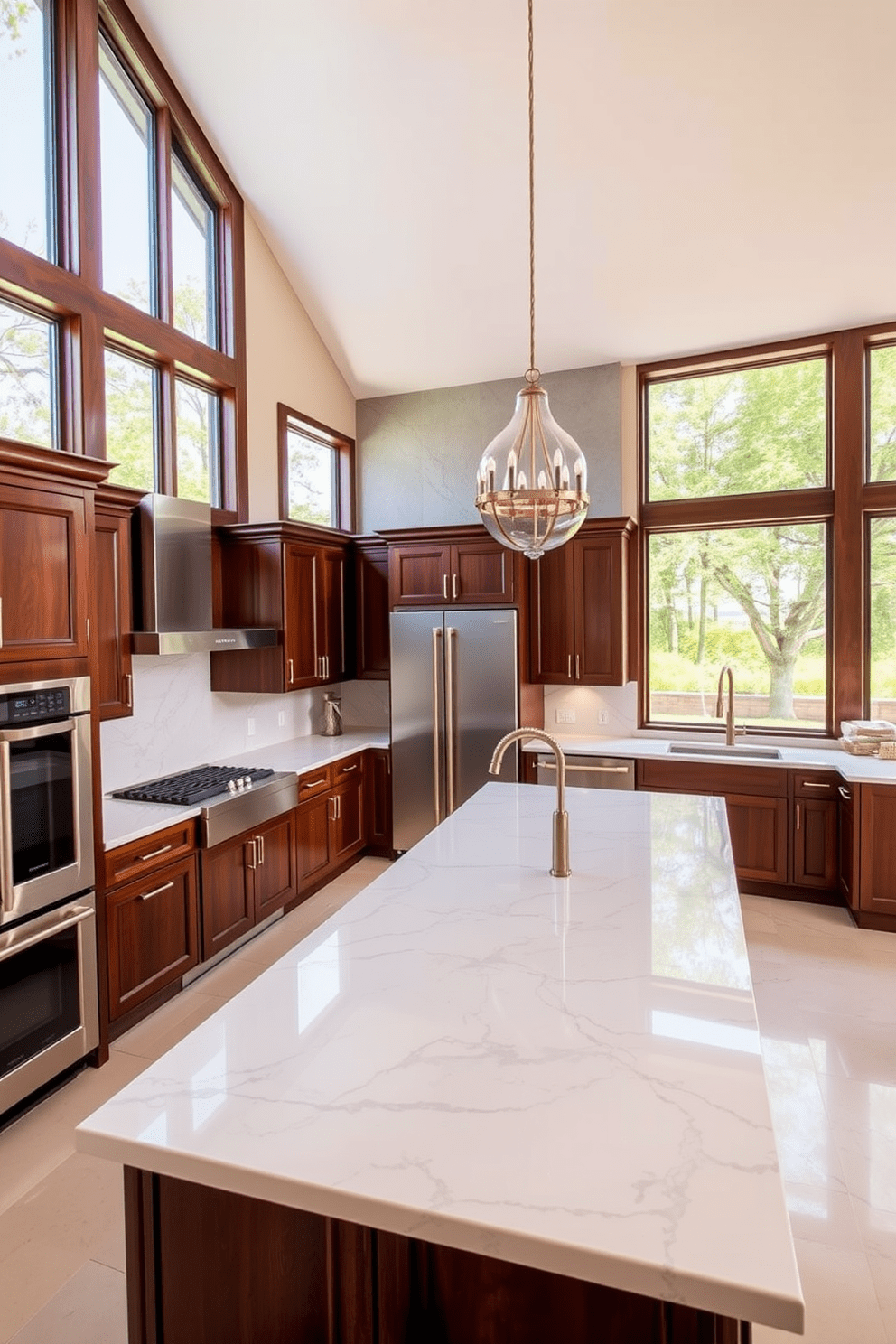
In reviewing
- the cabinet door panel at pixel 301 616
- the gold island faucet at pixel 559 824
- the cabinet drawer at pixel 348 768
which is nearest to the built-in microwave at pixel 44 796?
the gold island faucet at pixel 559 824

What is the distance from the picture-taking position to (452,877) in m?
2.18

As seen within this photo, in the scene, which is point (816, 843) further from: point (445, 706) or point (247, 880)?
point (247, 880)

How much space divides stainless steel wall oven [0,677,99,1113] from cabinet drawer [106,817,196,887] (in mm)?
162

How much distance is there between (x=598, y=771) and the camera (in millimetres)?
4645

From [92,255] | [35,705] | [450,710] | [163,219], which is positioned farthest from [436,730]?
[163,219]

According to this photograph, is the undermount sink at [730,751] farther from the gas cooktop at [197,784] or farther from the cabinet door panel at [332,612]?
the gas cooktop at [197,784]

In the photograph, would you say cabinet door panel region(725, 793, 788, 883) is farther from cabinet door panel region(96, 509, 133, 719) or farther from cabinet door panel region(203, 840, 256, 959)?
cabinet door panel region(96, 509, 133, 719)

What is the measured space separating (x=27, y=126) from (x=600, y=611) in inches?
151

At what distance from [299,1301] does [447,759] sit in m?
3.78

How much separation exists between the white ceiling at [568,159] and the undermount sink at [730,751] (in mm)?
2606

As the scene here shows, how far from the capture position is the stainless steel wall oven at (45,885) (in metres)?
2.45

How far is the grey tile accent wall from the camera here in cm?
512

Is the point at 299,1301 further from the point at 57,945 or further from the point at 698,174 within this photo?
the point at 698,174

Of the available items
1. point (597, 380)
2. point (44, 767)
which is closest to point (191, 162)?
point (597, 380)
